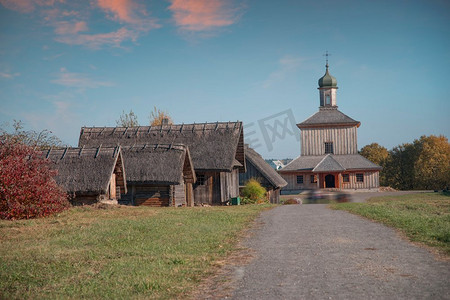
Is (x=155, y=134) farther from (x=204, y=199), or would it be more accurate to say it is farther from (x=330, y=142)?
(x=330, y=142)

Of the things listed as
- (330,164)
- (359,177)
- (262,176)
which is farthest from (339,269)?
(359,177)

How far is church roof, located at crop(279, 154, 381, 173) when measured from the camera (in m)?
50.8

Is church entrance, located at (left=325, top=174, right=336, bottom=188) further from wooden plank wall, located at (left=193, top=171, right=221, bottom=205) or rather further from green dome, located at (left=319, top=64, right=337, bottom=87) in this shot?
wooden plank wall, located at (left=193, top=171, right=221, bottom=205)

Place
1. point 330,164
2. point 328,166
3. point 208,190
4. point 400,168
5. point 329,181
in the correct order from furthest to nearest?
point 400,168 < point 329,181 < point 330,164 < point 328,166 < point 208,190

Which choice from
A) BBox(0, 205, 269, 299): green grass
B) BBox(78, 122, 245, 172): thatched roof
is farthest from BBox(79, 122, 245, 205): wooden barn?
BBox(0, 205, 269, 299): green grass

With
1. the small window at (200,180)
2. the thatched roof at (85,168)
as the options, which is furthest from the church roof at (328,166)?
the thatched roof at (85,168)

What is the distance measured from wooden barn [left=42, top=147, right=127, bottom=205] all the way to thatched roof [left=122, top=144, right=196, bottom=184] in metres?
2.22

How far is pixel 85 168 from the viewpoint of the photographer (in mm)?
22906

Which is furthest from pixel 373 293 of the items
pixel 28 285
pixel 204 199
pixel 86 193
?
pixel 204 199

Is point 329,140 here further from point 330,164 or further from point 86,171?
point 86,171

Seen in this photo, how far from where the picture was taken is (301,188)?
53406mm

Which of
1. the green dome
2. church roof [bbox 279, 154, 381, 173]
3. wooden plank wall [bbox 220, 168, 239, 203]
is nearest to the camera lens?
wooden plank wall [bbox 220, 168, 239, 203]

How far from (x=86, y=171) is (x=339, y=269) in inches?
678

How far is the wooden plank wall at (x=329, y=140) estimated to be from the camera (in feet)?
182
